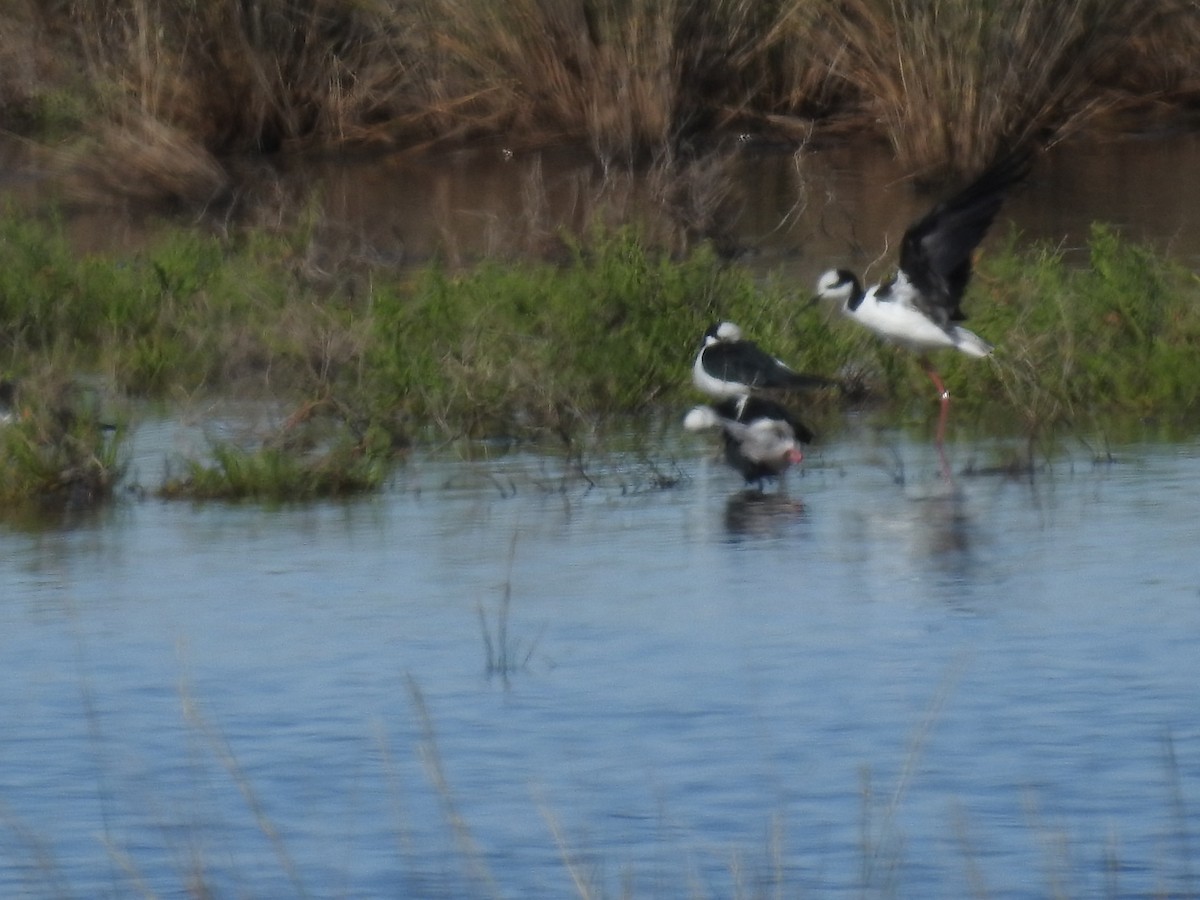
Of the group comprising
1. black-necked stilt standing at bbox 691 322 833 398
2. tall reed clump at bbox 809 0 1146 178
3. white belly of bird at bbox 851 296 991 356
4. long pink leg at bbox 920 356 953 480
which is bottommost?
long pink leg at bbox 920 356 953 480

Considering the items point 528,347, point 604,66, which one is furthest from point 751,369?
point 604,66

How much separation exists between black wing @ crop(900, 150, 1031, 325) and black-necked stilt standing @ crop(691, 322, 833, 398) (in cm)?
65

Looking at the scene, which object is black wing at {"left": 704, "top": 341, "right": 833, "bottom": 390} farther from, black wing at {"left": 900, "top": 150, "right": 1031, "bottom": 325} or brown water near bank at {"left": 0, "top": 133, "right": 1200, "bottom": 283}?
brown water near bank at {"left": 0, "top": 133, "right": 1200, "bottom": 283}

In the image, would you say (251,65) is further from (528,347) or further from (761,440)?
(761,440)

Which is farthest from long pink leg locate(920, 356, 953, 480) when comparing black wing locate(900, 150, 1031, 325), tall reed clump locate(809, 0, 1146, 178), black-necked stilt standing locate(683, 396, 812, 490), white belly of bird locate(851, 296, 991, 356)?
tall reed clump locate(809, 0, 1146, 178)

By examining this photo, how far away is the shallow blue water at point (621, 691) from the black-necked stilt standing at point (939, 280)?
119 cm

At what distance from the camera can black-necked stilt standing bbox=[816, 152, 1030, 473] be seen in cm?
1130

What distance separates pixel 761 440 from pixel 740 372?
897 millimetres

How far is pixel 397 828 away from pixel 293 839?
0.21 meters

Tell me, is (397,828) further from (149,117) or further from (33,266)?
(149,117)

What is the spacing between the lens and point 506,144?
2255 cm

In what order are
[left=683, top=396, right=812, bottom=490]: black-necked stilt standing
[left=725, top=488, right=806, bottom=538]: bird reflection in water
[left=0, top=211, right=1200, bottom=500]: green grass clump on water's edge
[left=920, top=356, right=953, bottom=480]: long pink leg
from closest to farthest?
1. [left=725, top=488, right=806, bottom=538]: bird reflection in water
2. [left=683, top=396, right=812, bottom=490]: black-necked stilt standing
3. [left=920, top=356, right=953, bottom=480]: long pink leg
4. [left=0, top=211, right=1200, bottom=500]: green grass clump on water's edge

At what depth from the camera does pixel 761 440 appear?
989 centimetres

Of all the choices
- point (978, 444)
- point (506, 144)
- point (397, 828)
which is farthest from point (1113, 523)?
point (506, 144)
